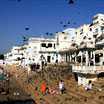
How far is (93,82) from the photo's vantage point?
37.2m

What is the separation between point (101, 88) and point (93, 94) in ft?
5.83

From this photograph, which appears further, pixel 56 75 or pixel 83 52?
pixel 56 75

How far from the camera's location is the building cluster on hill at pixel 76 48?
42781 millimetres

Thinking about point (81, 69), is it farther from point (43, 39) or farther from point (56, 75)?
point (43, 39)

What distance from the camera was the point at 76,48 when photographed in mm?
54156

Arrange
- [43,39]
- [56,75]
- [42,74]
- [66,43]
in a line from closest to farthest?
[56,75], [42,74], [66,43], [43,39]

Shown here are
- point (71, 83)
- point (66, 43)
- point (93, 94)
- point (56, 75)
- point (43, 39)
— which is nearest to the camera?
point (93, 94)

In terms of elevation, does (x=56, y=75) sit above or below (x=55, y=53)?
below

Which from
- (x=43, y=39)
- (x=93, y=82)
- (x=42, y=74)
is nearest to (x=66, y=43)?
(x=43, y=39)

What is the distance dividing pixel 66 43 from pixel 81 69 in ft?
110

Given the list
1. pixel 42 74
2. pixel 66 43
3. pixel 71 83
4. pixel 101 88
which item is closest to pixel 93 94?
pixel 101 88

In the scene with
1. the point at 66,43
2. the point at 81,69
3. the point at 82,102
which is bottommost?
the point at 82,102

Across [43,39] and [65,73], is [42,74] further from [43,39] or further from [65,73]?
[43,39]

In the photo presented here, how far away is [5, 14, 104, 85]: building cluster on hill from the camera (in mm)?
42781
